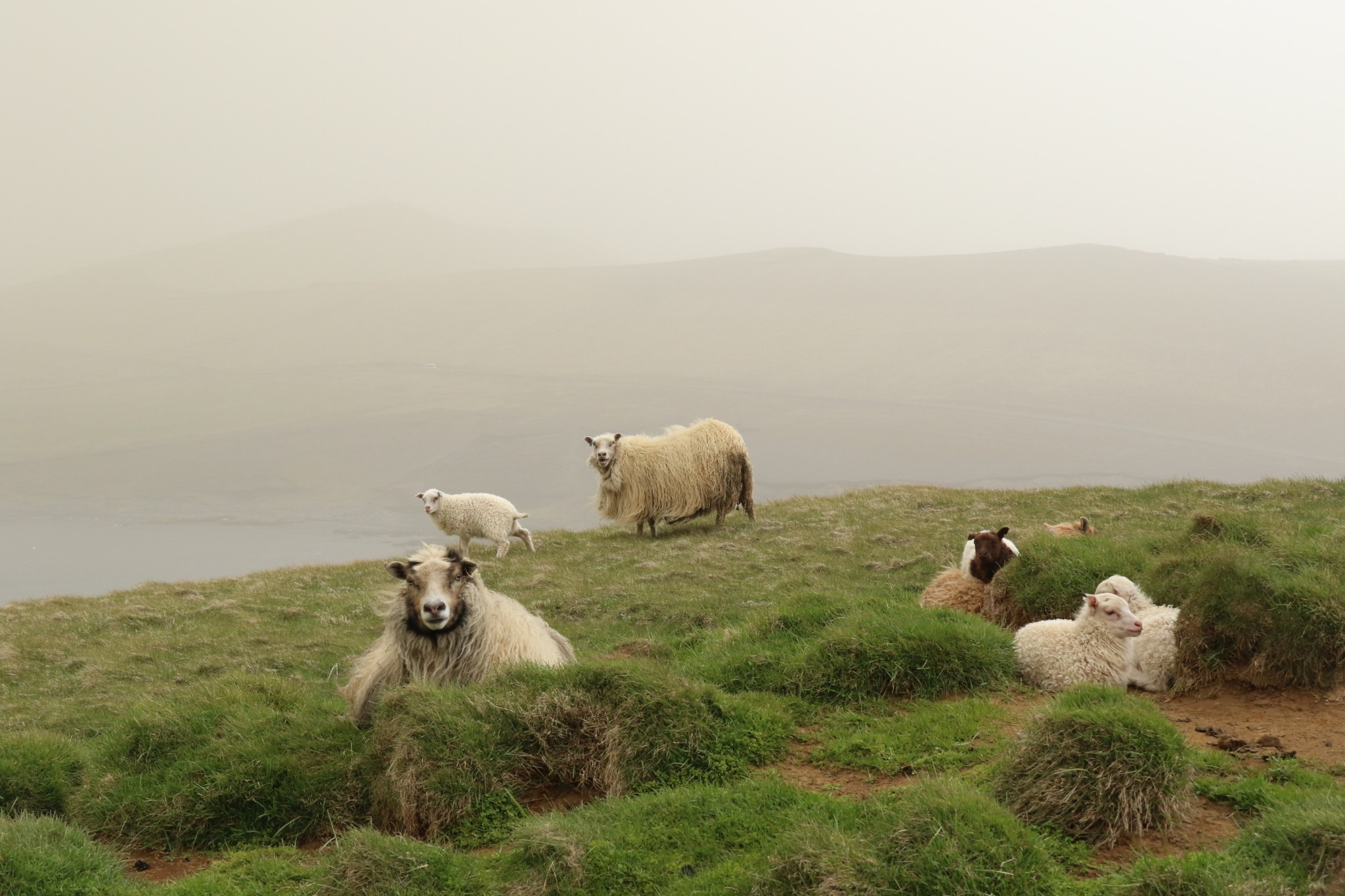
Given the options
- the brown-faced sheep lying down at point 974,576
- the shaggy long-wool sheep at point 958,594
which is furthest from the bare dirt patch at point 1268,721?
the brown-faced sheep lying down at point 974,576

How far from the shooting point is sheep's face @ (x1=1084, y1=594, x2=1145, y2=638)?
9.26 meters

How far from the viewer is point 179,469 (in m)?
110

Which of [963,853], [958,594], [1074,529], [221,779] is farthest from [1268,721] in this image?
[221,779]

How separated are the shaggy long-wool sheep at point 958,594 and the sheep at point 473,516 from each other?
41.3 feet

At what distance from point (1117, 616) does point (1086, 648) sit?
461 mm

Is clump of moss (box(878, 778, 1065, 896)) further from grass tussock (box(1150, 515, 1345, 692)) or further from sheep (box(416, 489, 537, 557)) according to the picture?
sheep (box(416, 489, 537, 557))

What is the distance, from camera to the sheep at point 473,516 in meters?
23.2

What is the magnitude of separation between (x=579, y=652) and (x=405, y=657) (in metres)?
3.81

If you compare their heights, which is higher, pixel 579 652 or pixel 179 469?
pixel 579 652

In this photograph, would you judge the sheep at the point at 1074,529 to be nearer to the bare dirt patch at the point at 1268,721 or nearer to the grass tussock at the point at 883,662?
the grass tussock at the point at 883,662

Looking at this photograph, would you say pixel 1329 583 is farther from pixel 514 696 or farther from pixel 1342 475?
pixel 1342 475

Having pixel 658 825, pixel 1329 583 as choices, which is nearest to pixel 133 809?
pixel 658 825

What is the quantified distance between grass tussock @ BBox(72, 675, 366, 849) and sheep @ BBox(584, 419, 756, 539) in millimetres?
14856

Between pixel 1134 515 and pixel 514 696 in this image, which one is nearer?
pixel 514 696
